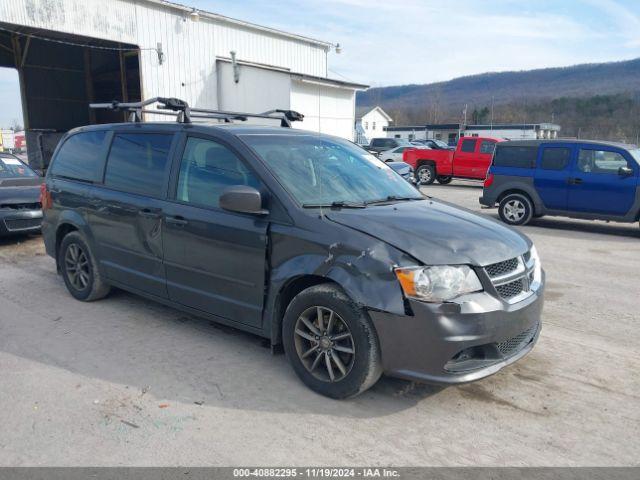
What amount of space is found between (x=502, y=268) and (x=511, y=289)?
16 cm

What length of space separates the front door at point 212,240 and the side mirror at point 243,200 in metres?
0.16

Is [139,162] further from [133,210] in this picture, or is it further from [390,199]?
[390,199]

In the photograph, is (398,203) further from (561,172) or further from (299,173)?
(561,172)

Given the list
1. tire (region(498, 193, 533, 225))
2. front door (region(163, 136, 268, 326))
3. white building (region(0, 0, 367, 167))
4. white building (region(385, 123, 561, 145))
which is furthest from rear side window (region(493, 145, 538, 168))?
white building (region(385, 123, 561, 145))

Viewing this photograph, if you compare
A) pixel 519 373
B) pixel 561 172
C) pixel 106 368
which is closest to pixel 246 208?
pixel 106 368

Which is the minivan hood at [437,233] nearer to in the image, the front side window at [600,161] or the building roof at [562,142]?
the front side window at [600,161]

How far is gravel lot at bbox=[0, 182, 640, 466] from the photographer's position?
9.62ft

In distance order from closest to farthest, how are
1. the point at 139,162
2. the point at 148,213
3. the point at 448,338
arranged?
the point at 448,338
the point at 148,213
the point at 139,162

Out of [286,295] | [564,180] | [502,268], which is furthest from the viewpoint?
[564,180]

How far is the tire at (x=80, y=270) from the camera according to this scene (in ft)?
17.6

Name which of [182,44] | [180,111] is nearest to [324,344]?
[180,111]

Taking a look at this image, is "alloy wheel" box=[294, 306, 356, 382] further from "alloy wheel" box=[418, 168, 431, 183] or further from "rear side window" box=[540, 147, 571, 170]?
"alloy wheel" box=[418, 168, 431, 183]

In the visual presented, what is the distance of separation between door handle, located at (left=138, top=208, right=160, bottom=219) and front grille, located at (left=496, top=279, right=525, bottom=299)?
2839mm

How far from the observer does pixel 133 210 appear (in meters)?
4.68
